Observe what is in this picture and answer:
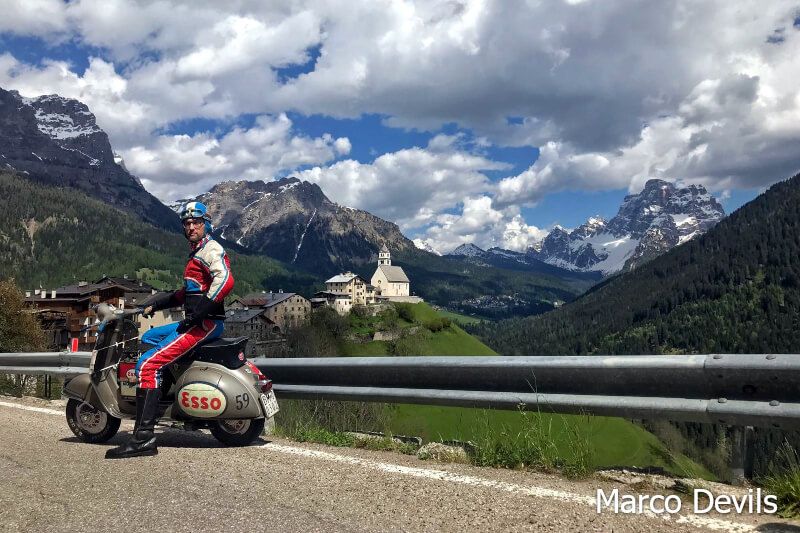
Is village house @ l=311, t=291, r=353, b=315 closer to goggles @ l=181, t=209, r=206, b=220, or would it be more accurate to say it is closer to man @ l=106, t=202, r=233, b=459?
goggles @ l=181, t=209, r=206, b=220

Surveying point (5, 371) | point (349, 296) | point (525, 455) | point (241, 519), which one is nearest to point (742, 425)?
point (525, 455)

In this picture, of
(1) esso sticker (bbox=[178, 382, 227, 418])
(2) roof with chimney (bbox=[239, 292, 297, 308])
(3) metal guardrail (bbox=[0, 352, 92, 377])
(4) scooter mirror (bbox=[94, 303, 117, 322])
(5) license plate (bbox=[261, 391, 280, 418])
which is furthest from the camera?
(2) roof with chimney (bbox=[239, 292, 297, 308])

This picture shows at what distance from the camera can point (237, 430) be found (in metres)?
7.08

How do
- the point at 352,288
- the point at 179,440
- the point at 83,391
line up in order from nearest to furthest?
the point at 83,391 → the point at 179,440 → the point at 352,288

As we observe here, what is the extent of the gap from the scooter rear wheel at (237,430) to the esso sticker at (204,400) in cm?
34

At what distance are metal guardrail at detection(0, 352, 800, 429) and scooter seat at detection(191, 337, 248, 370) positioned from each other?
1.33 meters

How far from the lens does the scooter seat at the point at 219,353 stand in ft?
22.6

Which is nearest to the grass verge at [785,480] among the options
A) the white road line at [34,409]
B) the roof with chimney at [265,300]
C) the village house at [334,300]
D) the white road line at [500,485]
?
the white road line at [500,485]

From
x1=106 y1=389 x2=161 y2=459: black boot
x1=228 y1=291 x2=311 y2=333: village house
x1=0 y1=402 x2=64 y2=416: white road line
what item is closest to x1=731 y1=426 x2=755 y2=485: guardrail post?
x1=106 y1=389 x2=161 y2=459: black boot

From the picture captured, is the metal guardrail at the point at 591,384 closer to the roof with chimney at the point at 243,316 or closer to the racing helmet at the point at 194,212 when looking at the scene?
the racing helmet at the point at 194,212

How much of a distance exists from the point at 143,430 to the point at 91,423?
1381 mm

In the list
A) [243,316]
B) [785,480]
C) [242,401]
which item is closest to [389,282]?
[243,316]

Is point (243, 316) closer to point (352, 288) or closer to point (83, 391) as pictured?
point (352, 288)

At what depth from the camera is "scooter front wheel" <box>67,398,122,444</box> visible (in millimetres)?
7316
